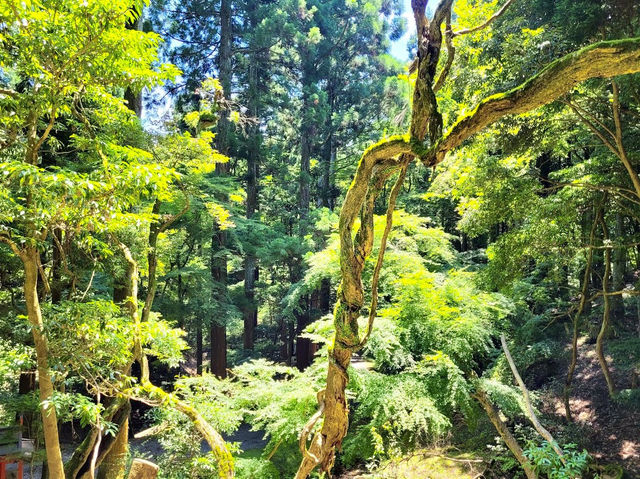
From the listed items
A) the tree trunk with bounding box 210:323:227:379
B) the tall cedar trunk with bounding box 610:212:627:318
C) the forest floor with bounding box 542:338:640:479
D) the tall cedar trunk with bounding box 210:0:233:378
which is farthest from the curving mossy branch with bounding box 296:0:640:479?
the tree trunk with bounding box 210:323:227:379

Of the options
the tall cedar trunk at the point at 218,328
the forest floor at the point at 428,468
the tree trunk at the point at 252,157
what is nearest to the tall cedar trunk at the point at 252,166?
the tree trunk at the point at 252,157

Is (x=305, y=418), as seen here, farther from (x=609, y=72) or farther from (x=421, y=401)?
(x=609, y=72)

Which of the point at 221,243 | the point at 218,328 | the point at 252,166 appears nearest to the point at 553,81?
the point at 221,243

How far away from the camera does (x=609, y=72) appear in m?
1.10

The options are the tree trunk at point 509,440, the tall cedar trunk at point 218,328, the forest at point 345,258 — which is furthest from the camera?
the tall cedar trunk at point 218,328

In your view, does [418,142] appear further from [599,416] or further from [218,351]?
[218,351]

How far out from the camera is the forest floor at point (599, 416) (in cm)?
559

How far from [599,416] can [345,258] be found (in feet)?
23.4

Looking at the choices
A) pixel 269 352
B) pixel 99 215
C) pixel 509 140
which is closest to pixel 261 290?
pixel 269 352

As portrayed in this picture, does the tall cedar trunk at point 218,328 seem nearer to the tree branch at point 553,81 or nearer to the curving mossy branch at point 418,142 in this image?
the curving mossy branch at point 418,142

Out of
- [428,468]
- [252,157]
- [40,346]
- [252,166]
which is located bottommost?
[428,468]

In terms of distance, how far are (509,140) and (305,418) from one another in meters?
4.41

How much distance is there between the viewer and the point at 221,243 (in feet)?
39.5

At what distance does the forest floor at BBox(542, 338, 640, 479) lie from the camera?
5590 mm
